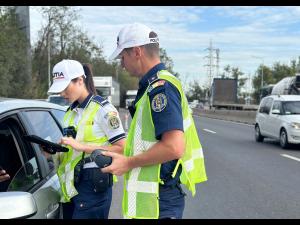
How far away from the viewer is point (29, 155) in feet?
13.0

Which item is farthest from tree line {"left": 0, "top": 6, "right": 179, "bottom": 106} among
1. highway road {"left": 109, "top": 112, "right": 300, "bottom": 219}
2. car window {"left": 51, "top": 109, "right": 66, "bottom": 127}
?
car window {"left": 51, "top": 109, "right": 66, "bottom": 127}

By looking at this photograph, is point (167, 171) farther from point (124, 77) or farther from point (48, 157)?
point (124, 77)

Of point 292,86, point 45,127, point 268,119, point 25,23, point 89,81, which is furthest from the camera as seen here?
point 25,23

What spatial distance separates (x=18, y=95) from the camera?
40594 mm

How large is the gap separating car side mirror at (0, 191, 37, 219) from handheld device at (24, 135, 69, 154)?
99 cm

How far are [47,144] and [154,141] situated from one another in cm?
112

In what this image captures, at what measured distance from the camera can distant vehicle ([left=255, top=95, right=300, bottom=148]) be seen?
1568cm

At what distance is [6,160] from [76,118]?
2.28 feet

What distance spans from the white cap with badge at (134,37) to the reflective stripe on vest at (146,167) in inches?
8.2

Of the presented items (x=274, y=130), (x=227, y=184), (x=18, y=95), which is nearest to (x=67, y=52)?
(x=18, y=95)

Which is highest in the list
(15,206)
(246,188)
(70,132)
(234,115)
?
(70,132)

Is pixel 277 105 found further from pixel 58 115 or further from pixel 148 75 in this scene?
pixel 148 75

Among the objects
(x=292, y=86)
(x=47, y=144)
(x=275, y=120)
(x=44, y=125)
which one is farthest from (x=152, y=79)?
(x=292, y=86)

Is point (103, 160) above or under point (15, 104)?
under
